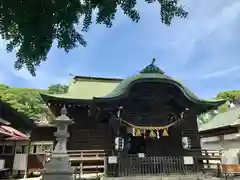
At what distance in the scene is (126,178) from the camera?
408 inches

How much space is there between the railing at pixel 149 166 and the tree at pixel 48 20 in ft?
30.2

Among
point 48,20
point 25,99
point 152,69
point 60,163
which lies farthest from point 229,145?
point 25,99

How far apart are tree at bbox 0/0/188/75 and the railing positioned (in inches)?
363

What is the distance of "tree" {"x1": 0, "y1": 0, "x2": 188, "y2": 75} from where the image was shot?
7.11 ft

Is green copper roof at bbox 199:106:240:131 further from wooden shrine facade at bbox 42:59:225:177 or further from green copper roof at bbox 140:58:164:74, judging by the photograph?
green copper roof at bbox 140:58:164:74

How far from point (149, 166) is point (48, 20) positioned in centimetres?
1028

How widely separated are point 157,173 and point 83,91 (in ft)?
26.9

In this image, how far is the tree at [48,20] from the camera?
7.11 feet

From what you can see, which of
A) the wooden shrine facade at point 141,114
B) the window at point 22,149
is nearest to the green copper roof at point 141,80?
the wooden shrine facade at point 141,114

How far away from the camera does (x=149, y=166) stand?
11195 millimetres

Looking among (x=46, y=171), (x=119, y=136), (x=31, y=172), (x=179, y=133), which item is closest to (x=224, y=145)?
(x=179, y=133)

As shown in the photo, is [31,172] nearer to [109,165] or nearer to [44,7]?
→ [109,165]

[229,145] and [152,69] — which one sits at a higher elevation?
[152,69]

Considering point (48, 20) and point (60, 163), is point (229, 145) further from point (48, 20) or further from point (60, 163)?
point (48, 20)
